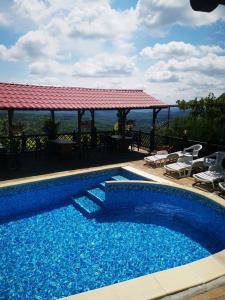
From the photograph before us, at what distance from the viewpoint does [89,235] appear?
7.35 metres

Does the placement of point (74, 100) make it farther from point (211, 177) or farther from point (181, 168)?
point (211, 177)

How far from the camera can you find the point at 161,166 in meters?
11.6

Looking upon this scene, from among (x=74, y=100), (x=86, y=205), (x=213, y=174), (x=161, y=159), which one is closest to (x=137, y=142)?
(x=161, y=159)

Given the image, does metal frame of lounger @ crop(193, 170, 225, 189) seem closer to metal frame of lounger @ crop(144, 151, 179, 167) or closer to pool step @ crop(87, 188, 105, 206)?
metal frame of lounger @ crop(144, 151, 179, 167)

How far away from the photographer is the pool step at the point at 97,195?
360 inches

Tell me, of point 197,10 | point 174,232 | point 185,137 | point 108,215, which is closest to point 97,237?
point 108,215

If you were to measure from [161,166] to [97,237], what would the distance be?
5.33m

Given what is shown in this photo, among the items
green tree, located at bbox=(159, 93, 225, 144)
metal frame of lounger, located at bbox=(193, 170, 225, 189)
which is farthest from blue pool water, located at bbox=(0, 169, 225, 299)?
green tree, located at bbox=(159, 93, 225, 144)

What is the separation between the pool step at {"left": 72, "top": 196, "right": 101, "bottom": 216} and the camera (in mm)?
8555

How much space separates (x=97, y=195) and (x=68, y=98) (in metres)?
6.17

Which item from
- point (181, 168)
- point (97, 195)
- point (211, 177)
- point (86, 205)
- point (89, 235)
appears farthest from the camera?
point (181, 168)

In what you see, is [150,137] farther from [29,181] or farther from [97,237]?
[97,237]

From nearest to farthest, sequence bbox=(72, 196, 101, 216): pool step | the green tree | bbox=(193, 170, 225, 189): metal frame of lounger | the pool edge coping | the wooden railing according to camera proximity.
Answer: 1. the pool edge coping
2. bbox=(72, 196, 101, 216): pool step
3. bbox=(193, 170, 225, 189): metal frame of lounger
4. the wooden railing
5. the green tree

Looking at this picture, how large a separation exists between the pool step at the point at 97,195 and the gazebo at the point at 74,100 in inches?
149
